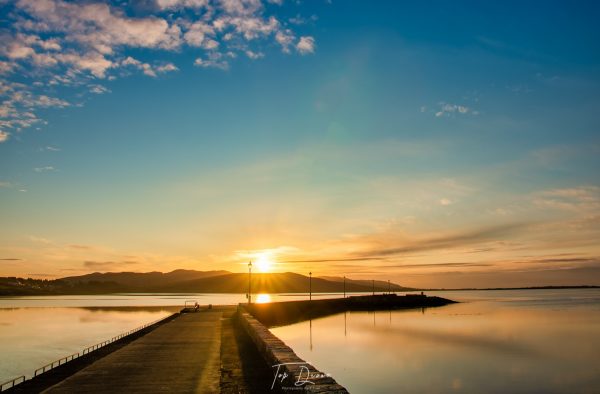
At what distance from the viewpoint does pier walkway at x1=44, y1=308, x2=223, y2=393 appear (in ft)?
46.2

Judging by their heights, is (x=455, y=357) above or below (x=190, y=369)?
below

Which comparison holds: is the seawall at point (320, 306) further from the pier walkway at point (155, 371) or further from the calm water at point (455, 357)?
the pier walkway at point (155, 371)

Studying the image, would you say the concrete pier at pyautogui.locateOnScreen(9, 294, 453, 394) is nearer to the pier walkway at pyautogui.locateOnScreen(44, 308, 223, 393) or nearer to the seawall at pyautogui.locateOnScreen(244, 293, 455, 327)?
the pier walkway at pyautogui.locateOnScreen(44, 308, 223, 393)

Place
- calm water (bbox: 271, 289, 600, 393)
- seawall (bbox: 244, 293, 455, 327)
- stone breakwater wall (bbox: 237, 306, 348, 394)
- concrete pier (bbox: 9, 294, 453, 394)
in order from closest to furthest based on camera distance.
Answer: stone breakwater wall (bbox: 237, 306, 348, 394)
concrete pier (bbox: 9, 294, 453, 394)
calm water (bbox: 271, 289, 600, 393)
seawall (bbox: 244, 293, 455, 327)

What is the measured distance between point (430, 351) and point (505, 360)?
602cm

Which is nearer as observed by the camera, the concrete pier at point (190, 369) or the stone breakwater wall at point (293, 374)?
the stone breakwater wall at point (293, 374)

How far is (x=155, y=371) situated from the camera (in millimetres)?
16562

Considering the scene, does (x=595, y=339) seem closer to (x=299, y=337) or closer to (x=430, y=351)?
(x=430, y=351)

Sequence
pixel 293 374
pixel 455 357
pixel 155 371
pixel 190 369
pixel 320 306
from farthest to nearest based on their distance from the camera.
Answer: pixel 320 306
pixel 455 357
pixel 190 369
pixel 155 371
pixel 293 374

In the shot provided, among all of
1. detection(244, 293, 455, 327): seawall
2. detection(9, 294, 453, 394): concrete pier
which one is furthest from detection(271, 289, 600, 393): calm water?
detection(244, 293, 455, 327): seawall

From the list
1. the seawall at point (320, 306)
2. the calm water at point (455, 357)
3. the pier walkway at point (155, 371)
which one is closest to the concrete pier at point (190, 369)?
the pier walkway at point (155, 371)

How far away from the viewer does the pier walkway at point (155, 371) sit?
1407 centimetres

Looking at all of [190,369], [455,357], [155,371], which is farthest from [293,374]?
[455,357]

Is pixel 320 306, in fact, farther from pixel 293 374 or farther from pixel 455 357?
pixel 293 374
